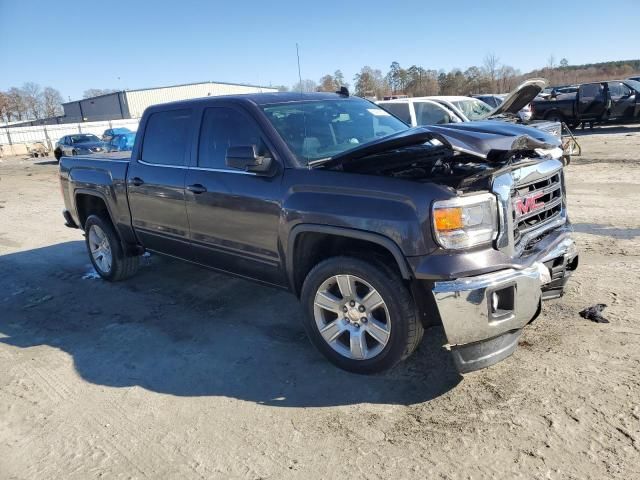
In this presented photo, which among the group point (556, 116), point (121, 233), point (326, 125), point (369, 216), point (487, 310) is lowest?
point (556, 116)

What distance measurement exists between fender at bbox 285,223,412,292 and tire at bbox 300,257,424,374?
0.17 m

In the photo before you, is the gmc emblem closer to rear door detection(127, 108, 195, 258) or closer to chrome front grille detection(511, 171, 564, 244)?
chrome front grille detection(511, 171, 564, 244)

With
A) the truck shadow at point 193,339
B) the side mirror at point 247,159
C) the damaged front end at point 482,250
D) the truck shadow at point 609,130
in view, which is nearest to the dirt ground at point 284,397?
the truck shadow at point 193,339

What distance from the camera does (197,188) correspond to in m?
4.44

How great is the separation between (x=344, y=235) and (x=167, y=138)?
7.87 ft

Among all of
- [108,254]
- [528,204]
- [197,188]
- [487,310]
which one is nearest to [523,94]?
[528,204]

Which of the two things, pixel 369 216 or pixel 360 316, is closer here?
pixel 369 216

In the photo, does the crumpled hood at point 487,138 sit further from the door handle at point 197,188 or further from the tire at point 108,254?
the tire at point 108,254

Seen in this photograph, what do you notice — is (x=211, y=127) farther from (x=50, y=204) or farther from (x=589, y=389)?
(x=50, y=204)

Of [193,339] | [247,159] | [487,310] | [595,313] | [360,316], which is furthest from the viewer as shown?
[193,339]

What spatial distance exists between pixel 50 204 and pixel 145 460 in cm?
1159

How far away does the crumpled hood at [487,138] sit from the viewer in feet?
9.71

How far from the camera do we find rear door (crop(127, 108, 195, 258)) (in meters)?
4.70

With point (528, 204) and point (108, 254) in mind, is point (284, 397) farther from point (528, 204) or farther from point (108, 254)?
point (108, 254)
